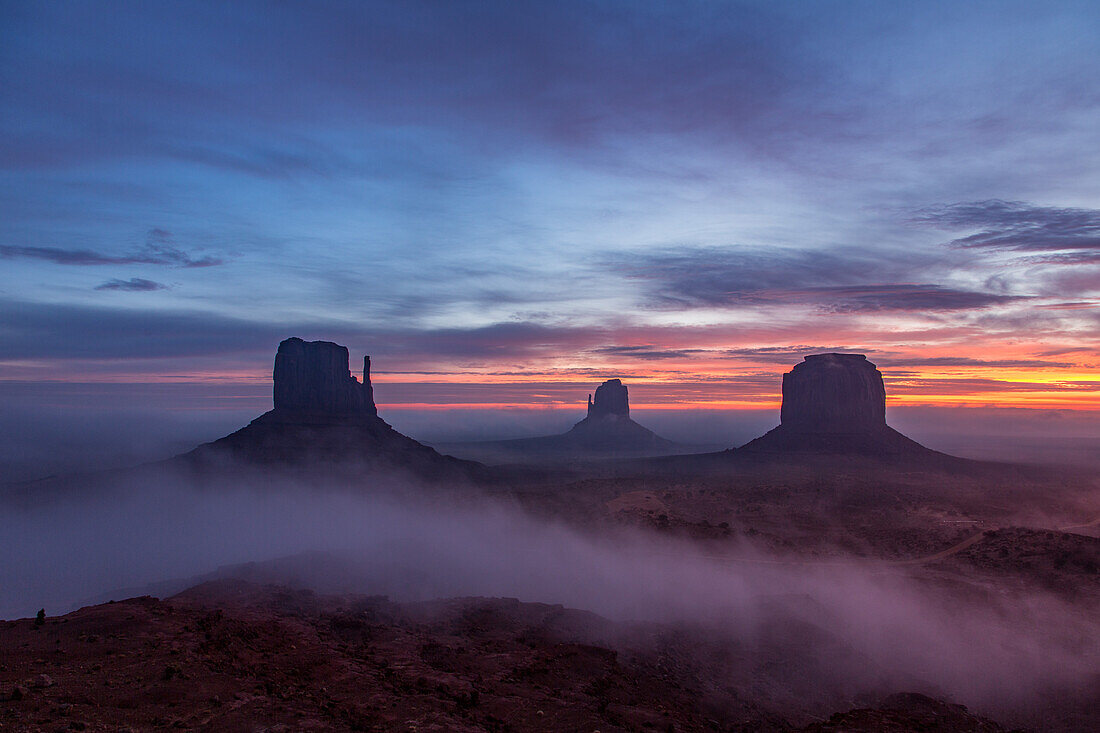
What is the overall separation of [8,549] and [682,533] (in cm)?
13539

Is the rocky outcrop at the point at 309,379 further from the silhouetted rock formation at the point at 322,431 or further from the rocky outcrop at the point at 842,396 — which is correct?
the rocky outcrop at the point at 842,396

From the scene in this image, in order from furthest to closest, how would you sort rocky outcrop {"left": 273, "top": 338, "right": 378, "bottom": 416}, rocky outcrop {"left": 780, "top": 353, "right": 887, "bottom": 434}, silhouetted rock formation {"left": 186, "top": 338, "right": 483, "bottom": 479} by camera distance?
rocky outcrop {"left": 780, "top": 353, "right": 887, "bottom": 434}, rocky outcrop {"left": 273, "top": 338, "right": 378, "bottom": 416}, silhouetted rock formation {"left": 186, "top": 338, "right": 483, "bottom": 479}

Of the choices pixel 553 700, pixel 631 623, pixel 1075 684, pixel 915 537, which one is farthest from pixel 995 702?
pixel 915 537

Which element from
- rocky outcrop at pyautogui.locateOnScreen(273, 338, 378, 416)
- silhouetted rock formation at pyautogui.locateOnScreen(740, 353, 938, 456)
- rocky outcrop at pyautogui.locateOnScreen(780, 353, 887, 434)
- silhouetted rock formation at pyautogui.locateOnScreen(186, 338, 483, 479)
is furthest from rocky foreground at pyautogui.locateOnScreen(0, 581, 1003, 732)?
rocky outcrop at pyautogui.locateOnScreen(780, 353, 887, 434)

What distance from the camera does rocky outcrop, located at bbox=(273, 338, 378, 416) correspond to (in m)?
178

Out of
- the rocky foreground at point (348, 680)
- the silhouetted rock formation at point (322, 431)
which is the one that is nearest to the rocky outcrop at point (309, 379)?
the silhouetted rock formation at point (322, 431)

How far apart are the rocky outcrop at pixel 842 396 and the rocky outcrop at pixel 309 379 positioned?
14675 cm

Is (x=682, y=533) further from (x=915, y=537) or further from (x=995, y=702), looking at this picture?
(x=995, y=702)

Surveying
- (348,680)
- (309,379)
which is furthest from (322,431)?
(348,680)

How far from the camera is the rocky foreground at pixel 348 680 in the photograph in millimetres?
25547

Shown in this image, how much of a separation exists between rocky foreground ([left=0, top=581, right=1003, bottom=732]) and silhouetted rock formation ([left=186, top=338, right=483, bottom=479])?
111486 mm

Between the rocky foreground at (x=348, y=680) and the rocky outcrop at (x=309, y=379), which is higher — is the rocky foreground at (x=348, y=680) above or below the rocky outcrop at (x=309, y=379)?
below

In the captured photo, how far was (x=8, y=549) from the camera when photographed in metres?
118

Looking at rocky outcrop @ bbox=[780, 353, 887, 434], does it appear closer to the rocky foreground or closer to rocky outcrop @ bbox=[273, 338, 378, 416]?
rocky outcrop @ bbox=[273, 338, 378, 416]
